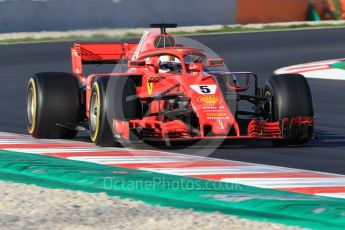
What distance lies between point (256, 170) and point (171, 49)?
235cm

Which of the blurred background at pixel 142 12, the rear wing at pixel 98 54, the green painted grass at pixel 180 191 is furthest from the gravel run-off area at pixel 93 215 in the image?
the blurred background at pixel 142 12

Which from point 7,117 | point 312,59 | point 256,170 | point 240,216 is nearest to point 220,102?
point 256,170

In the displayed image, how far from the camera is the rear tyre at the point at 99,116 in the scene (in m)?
9.55

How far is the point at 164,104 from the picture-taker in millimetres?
9914

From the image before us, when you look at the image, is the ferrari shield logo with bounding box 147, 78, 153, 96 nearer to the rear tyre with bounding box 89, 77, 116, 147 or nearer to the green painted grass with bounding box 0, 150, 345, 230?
the rear tyre with bounding box 89, 77, 116, 147

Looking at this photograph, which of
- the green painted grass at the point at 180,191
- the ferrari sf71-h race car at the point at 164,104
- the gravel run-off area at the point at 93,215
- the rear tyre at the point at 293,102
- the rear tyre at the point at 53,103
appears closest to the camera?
the gravel run-off area at the point at 93,215

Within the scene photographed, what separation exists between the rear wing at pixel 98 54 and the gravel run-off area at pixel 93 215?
4.32m

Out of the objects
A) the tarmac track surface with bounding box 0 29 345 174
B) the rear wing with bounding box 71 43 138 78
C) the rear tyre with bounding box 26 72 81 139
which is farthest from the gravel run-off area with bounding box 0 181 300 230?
the rear wing with bounding box 71 43 138 78

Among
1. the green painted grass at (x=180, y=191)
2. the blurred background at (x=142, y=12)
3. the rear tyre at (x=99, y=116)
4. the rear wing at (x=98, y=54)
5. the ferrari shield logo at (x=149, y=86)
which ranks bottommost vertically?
the green painted grass at (x=180, y=191)

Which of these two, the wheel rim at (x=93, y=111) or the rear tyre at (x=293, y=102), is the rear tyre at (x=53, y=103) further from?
the rear tyre at (x=293, y=102)

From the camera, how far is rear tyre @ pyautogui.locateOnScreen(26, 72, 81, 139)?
10320mm

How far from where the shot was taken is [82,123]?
10.5m

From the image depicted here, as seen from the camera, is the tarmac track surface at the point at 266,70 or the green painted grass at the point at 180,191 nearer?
the green painted grass at the point at 180,191

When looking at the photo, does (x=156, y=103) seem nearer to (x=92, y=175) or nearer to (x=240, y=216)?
(x=92, y=175)
